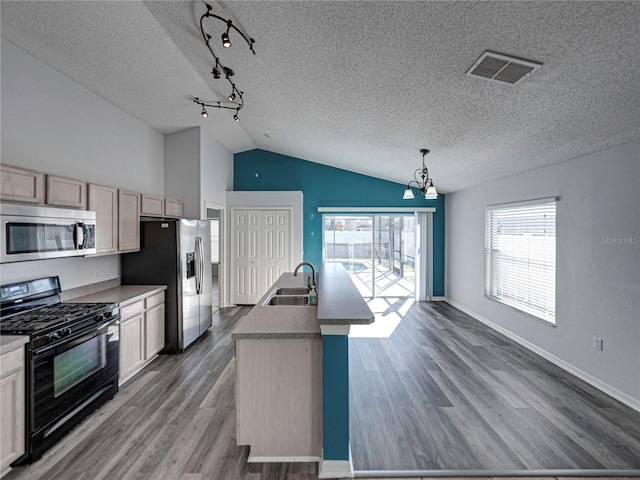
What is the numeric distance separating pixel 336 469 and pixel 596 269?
2999 mm

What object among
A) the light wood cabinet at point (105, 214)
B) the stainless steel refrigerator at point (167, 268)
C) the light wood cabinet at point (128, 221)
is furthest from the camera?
the stainless steel refrigerator at point (167, 268)

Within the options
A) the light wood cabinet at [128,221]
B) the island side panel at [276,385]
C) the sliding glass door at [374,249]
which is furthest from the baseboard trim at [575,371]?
the light wood cabinet at [128,221]

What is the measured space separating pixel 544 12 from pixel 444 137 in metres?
1.92

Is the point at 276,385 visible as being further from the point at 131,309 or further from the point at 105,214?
the point at 105,214

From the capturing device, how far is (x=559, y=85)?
83.1 inches

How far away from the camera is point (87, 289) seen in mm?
3162

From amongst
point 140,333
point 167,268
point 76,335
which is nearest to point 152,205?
point 167,268

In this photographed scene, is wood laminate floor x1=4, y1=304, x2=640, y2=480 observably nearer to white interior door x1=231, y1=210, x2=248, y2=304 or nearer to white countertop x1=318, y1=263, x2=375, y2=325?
white countertop x1=318, y1=263, x2=375, y2=325

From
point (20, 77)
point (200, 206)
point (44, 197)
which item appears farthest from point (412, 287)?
point (20, 77)

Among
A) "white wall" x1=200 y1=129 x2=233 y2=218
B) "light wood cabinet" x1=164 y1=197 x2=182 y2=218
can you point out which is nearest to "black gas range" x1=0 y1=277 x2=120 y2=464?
"light wood cabinet" x1=164 y1=197 x2=182 y2=218

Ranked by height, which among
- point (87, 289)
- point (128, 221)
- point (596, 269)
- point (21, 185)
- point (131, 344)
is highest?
A: point (21, 185)

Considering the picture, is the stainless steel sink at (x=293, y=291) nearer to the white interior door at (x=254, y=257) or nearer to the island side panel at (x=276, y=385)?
the island side panel at (x=276, y=385)

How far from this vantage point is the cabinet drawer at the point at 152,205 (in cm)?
360

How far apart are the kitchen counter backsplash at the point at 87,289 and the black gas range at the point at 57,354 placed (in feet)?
0.53
